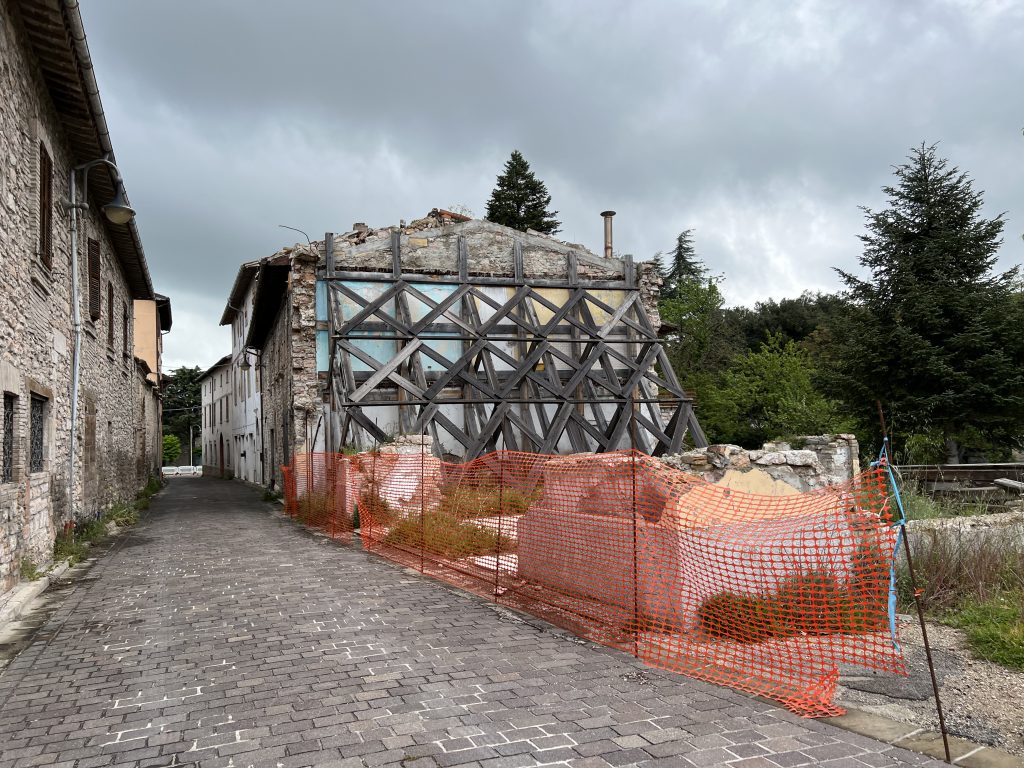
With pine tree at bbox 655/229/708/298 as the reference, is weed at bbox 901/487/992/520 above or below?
below

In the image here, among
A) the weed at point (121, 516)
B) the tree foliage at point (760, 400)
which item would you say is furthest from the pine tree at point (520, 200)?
the weed at point (121, 516)

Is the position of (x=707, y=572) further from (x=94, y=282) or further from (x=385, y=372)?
(x=94, y=282)

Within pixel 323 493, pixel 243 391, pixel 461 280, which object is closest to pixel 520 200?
pixel 243 391

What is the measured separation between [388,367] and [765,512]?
989 centimetres

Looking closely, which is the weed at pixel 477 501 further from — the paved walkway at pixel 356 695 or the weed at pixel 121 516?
the weed at pixel 121 516

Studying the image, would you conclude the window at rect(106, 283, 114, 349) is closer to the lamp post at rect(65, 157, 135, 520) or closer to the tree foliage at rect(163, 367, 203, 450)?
the lamp post at rect(65, 157, 135, 520)

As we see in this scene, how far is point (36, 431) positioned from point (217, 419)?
113 ft

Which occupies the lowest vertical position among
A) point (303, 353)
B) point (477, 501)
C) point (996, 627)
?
point (996, 627)

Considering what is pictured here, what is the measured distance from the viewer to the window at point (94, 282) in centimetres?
1219

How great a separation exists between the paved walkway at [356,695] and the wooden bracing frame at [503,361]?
818cm

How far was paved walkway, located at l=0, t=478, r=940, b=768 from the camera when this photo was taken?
3434 millimetres

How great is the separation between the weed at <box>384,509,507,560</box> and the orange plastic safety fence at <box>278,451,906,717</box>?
0.29 meters

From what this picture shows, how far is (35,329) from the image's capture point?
27.2 ft

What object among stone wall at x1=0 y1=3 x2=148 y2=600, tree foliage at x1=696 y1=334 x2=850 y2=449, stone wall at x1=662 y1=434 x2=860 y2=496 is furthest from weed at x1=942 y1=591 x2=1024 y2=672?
tree foliage at x1=696 y1=334 x2=850 y2=449
